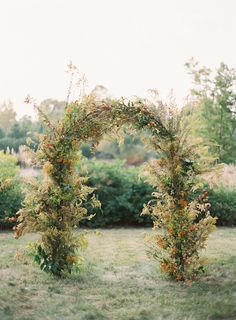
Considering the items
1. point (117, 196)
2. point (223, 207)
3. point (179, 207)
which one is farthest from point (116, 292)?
point (223, 207)

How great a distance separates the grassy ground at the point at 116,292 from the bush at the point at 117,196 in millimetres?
4289

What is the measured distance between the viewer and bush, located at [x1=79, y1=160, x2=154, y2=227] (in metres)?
14.0

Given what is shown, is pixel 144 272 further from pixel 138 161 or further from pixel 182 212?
pixel 138 161

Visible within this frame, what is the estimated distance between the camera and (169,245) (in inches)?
297

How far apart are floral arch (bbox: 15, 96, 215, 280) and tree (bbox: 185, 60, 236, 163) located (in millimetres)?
12210

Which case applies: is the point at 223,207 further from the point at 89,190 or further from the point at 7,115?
the point at 7,115

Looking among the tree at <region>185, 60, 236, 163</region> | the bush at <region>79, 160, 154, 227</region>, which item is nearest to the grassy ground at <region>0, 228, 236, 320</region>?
the bush at <region>79, 160, 154, 227</region>

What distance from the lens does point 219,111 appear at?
20750 millimetres

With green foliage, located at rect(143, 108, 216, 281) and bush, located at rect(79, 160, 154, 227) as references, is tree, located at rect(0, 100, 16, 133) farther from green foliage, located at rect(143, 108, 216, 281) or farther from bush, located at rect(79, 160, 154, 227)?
green foliage, located at rect(143, 108, 216, 281)

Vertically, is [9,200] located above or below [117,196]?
below

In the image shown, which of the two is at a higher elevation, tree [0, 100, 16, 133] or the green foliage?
tree [0, 100, 16, 133]

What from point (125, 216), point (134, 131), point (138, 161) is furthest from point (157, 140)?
point (138, 161)

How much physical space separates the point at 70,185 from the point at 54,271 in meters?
1.29

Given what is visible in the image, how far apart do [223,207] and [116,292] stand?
8105 millimetres
